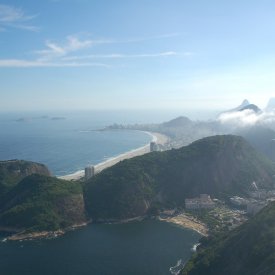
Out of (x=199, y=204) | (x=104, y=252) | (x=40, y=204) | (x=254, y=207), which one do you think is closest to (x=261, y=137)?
(x=199, y=204)

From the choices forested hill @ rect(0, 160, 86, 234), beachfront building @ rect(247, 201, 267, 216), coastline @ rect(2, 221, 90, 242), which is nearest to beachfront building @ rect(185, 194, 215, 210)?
beachfront building @ rect(247, 201, 267, 216)

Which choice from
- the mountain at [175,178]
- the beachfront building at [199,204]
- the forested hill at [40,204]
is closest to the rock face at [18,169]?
the forested hill at [40,204]

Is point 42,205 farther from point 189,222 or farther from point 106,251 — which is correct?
point 189,222

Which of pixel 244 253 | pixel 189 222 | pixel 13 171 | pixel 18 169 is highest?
pixel 18 169

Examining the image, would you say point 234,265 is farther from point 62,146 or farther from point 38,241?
point 62,146

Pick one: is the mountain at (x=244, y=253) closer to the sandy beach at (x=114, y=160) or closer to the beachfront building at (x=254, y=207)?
the beachfront building at (x=254, y=207)

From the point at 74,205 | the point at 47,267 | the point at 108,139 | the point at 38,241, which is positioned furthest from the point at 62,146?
the point at 47,267

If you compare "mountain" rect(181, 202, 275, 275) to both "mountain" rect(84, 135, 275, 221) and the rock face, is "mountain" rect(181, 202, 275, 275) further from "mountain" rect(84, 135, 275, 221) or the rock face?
the rock face
